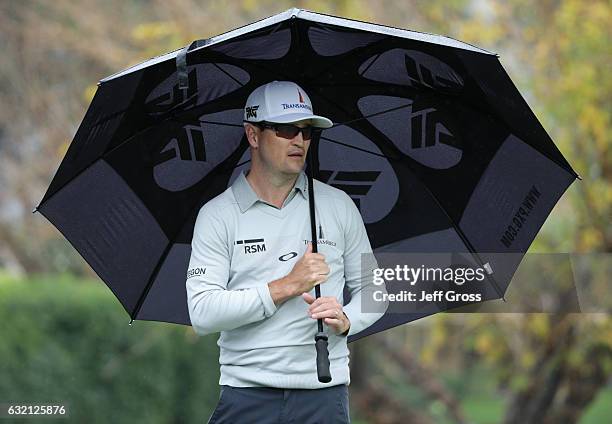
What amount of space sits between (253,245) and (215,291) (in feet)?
0.74

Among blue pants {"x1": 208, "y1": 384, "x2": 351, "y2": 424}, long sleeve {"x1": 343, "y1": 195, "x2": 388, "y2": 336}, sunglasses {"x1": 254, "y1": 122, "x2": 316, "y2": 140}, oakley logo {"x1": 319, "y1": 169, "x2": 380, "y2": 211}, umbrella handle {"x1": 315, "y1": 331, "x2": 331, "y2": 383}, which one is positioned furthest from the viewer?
oakley logo {"x1": 319, "y1": 169, "x2": 380, "y2": 211}

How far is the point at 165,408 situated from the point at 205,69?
969 centimetres

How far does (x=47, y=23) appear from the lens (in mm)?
13711

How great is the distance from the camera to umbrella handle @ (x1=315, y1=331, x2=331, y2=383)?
3.94 metres

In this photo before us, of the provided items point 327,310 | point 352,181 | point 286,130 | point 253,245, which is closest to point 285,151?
point 286,130

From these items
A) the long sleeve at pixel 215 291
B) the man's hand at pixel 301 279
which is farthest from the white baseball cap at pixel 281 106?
the man's hand at pixel 301 279

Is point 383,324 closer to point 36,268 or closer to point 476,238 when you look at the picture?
point 476,238

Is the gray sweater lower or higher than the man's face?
lower

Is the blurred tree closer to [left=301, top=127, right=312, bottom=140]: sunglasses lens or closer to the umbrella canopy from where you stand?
the umbrella canopy

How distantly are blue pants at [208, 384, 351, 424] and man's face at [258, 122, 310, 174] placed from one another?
0.79m

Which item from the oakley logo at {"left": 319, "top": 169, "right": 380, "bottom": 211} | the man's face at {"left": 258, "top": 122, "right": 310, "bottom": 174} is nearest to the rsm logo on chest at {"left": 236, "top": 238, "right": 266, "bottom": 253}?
the man's face at {"left": 258, "top": 122, "right": 310, "bottom": 174}

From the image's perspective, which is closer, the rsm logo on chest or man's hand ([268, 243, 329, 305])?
man's hand ([268, 243, 329, 305])

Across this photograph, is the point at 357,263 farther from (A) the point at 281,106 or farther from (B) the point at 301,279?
(A) the point at 281,106

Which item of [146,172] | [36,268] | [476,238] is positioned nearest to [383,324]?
[476,238]
